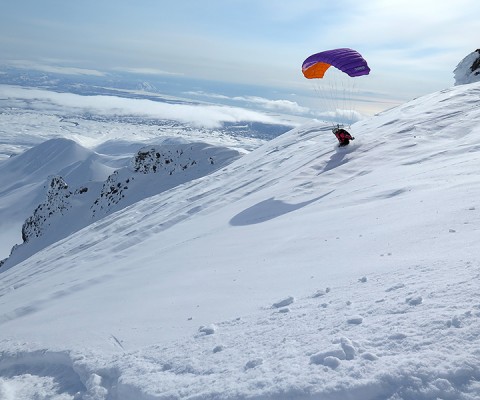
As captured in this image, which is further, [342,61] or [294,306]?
[342,61]

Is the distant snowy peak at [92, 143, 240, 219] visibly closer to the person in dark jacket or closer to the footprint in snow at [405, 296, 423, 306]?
the person in dark jacket

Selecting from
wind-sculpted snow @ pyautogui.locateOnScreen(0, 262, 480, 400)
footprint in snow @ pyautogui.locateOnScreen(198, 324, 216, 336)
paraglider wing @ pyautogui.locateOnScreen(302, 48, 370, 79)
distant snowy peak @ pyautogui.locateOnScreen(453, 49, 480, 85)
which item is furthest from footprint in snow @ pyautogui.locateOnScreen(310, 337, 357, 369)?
distant snowy peak @ pyautogui.locateOnScreen(453, 49, 480, 85)

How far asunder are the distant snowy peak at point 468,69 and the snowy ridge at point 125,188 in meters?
20.4

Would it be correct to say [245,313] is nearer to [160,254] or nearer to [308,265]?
[308,265]

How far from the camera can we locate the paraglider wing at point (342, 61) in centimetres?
1634

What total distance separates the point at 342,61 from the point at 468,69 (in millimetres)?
22194

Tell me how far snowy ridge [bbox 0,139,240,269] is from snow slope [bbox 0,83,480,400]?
1005 inches

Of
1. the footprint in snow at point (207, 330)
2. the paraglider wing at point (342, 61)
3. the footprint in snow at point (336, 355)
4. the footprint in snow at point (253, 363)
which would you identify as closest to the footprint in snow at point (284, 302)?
the footprint in snow at point (207, 330)

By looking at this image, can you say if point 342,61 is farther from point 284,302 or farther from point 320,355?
point 320,355

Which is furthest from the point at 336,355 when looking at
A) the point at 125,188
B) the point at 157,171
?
the point at 125,188

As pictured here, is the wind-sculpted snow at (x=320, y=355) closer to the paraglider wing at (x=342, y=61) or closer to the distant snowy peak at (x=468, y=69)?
the paraglider wing at (x=342, y=61)

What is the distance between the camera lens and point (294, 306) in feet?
18.1

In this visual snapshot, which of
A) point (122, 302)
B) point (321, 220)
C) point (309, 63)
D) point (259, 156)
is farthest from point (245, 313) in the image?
point (259, 156)

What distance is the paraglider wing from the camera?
1634cm
